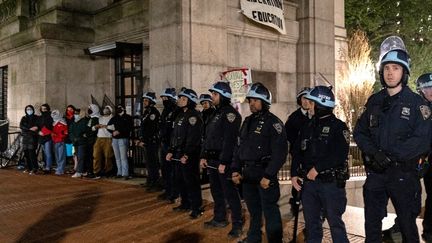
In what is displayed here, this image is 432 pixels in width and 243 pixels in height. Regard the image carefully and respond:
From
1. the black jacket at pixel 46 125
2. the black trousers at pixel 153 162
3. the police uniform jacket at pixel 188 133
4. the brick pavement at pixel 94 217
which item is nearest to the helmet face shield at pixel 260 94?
the brick pavement at pixel 94 217

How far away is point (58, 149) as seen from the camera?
43.0 feet

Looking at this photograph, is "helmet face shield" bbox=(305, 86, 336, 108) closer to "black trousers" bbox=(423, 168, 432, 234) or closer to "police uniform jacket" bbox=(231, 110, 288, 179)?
"police uniform jacket" bbox=(231, 110, 288, 179)

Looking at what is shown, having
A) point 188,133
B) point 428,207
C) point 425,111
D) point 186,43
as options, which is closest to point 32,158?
point 186,43

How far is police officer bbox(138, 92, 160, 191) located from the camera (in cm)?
996

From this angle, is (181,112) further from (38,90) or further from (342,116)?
(342,116)

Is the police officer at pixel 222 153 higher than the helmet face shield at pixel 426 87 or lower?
lower

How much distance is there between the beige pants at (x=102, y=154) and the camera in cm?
1216

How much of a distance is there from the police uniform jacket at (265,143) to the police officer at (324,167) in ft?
1.17

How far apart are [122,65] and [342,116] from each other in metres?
10.0

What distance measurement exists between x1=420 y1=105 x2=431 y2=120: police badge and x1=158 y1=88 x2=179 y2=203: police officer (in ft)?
17.1

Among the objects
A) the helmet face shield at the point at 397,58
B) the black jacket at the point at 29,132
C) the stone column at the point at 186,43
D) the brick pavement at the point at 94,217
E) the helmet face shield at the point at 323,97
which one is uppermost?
the stone column at the point at 186,43

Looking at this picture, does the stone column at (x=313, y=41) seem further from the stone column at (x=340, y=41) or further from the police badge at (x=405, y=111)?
the police badge at (x=405, y=111)

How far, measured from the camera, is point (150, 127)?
9.96 meters

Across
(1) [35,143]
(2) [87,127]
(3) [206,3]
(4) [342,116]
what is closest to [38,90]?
(1) [35,143]
